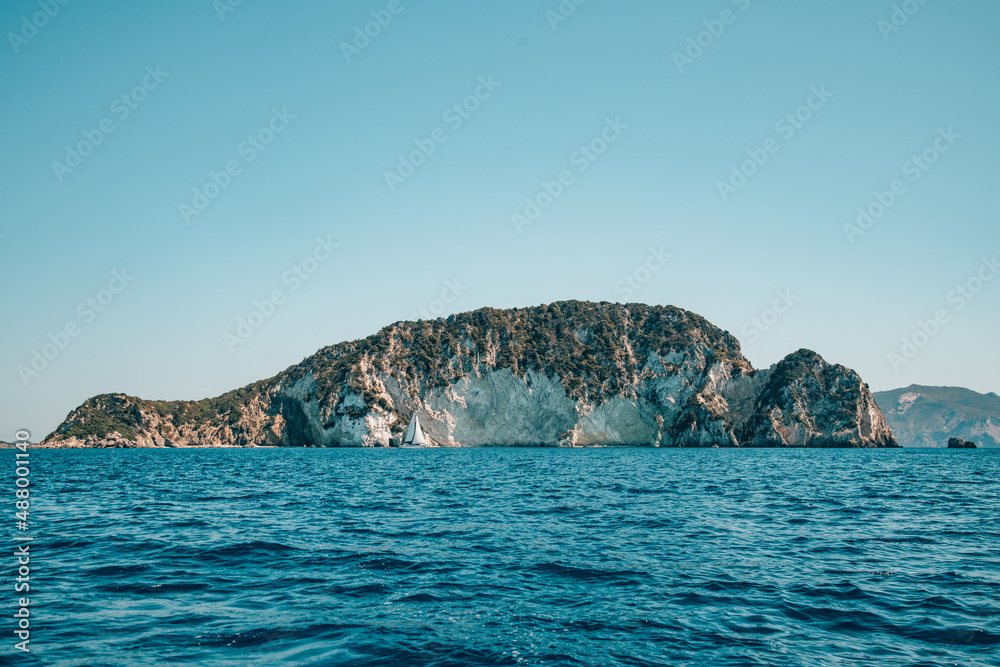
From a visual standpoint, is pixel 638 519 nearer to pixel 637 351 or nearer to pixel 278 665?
pixel 278 665

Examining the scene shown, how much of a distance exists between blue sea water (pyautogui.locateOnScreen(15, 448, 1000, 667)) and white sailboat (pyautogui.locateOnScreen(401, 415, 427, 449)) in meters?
117

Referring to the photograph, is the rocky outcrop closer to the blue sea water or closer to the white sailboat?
the white sailboat

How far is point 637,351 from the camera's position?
16662cm

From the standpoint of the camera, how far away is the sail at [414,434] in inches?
5586

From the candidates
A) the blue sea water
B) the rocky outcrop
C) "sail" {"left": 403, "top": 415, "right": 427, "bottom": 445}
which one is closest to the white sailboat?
"sail" {"left": 403, "top": 415, "right": 427, "bottom": 445}

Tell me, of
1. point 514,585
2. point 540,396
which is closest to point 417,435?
point 540,396

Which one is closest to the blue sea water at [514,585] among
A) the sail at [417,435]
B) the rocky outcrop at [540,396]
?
the sail at [417,435]

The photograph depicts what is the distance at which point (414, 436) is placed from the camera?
141875mm

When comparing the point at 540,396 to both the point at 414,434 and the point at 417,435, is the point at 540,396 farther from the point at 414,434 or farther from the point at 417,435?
the point at 414,434

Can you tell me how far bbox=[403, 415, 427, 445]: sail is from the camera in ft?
465

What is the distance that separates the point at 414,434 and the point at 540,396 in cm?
3576

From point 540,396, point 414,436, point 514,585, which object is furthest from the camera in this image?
point 540,396

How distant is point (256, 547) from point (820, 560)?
49.5 ft

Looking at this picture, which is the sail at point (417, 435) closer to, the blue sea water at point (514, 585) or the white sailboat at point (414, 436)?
the white sailboat at point (414, 436)
